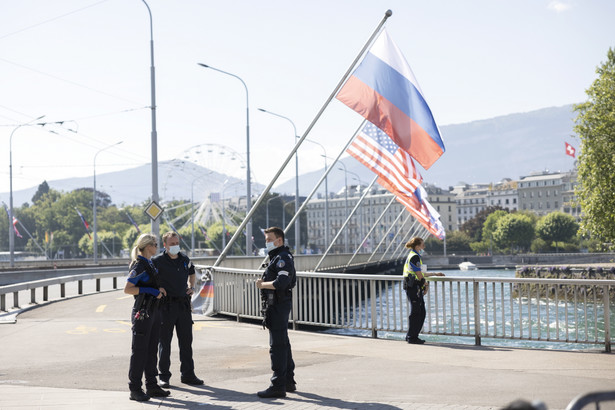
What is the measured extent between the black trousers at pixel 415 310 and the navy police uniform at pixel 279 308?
171 inches

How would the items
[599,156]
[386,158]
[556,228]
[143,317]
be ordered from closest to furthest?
1. [143,317]
2. [386,158]
3. [599,156]
4. [556,228]

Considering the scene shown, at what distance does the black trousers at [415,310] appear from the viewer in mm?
11938

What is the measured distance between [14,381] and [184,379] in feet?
6.46

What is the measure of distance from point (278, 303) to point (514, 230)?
145m

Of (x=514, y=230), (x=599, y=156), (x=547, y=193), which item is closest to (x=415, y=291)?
(x=599, y=156)

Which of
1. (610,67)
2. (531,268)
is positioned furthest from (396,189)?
(531,268)

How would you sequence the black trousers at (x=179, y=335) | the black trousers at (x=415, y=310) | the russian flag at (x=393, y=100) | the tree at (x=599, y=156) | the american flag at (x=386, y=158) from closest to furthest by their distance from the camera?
the black trousers at (x=179, y=335) < the black trousers at (x=415, y=310) < the russian flag at (x=393, y=100) < the american flag at (x=386, y=158) < the tree at (x=599, y=156)

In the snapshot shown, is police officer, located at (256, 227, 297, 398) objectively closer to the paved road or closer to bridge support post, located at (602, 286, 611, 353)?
the paved road

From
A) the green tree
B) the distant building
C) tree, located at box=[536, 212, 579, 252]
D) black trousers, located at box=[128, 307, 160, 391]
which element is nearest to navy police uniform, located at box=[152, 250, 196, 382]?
black trousers, located at box=[128, 307, 160, 391]

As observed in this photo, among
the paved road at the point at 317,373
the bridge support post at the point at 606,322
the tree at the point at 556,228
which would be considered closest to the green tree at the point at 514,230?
the tree at the point at 556,228

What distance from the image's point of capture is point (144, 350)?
7.84m

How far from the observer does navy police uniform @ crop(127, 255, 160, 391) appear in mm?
7797

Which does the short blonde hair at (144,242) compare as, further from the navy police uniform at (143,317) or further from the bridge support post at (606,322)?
the bridge support post at (606,322)

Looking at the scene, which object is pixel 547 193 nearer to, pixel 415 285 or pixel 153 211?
pixel 153 211
